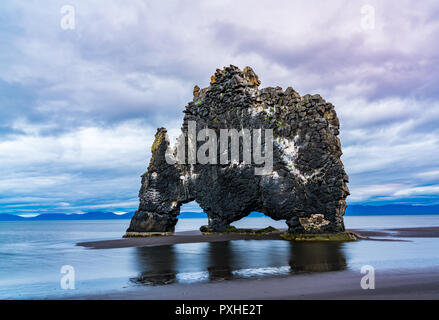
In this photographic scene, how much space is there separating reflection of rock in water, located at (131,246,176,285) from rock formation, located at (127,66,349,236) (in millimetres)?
18448

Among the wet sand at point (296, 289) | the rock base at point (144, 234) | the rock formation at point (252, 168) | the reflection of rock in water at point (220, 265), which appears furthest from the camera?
the rock base at point (144, 234)

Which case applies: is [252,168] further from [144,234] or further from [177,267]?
[177,267]

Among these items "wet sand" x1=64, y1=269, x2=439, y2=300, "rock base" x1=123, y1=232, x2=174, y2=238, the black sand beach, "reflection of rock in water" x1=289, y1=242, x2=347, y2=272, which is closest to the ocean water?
"reflection of rock in water" x1=289, y1=242, x2=347, y2=272

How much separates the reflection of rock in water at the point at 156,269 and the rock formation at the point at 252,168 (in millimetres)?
18448

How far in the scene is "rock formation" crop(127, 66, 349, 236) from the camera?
140 ft

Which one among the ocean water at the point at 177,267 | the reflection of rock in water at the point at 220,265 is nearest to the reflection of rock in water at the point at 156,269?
the ocean water at the point at 177,267

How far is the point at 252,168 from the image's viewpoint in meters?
45.7

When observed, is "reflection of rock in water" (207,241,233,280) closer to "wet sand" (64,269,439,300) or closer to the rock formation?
"wet sand" (64,269,439,300)

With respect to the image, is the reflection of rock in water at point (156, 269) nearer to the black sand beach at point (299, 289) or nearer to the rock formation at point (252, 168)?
the black sand beach at point (299, 289)

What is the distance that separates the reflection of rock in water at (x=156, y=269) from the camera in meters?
18.5

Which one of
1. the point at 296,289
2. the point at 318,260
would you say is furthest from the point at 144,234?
the point at 296,289

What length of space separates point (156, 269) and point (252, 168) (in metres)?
25.4
